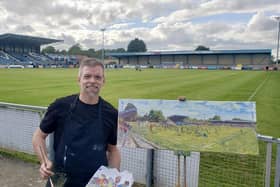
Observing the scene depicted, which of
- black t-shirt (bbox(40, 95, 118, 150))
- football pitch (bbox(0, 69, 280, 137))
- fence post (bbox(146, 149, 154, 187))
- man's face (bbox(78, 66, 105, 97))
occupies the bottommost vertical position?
fence post (bbox(146, 149, 154, 187))

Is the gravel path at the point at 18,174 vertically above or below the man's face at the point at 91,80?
below

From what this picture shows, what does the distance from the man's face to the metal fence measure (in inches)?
42.4

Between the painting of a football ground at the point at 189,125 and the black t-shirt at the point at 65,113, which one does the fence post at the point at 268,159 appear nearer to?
the painting of a football ground at the point at 189,125

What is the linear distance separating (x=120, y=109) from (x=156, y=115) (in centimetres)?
35

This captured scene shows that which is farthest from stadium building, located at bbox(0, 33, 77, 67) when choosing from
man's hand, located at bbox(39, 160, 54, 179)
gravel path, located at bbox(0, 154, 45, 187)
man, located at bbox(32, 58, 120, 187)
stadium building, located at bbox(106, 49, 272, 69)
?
man's hand, located at bbox(39, 160, 54, 179)

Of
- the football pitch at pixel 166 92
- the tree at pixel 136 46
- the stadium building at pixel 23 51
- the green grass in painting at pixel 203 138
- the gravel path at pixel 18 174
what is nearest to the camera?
the green grass in painting at pixel 203 138

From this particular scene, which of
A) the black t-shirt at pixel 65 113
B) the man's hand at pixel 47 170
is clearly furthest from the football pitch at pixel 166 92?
the man's hand at pixel 47 170

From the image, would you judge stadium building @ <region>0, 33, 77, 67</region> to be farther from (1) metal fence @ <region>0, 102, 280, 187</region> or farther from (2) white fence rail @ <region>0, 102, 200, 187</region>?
(1) metal fence @ <region>0, 102, 280, 187</region>

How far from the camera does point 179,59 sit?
10038 cm

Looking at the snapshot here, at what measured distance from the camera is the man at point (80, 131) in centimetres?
231

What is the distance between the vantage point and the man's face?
2.36 metres

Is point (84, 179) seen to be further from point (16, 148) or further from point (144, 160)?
point (16, 148)

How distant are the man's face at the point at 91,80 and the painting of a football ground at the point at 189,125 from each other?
43cm

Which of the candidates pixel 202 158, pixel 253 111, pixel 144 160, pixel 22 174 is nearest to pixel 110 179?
pixel 253 111
